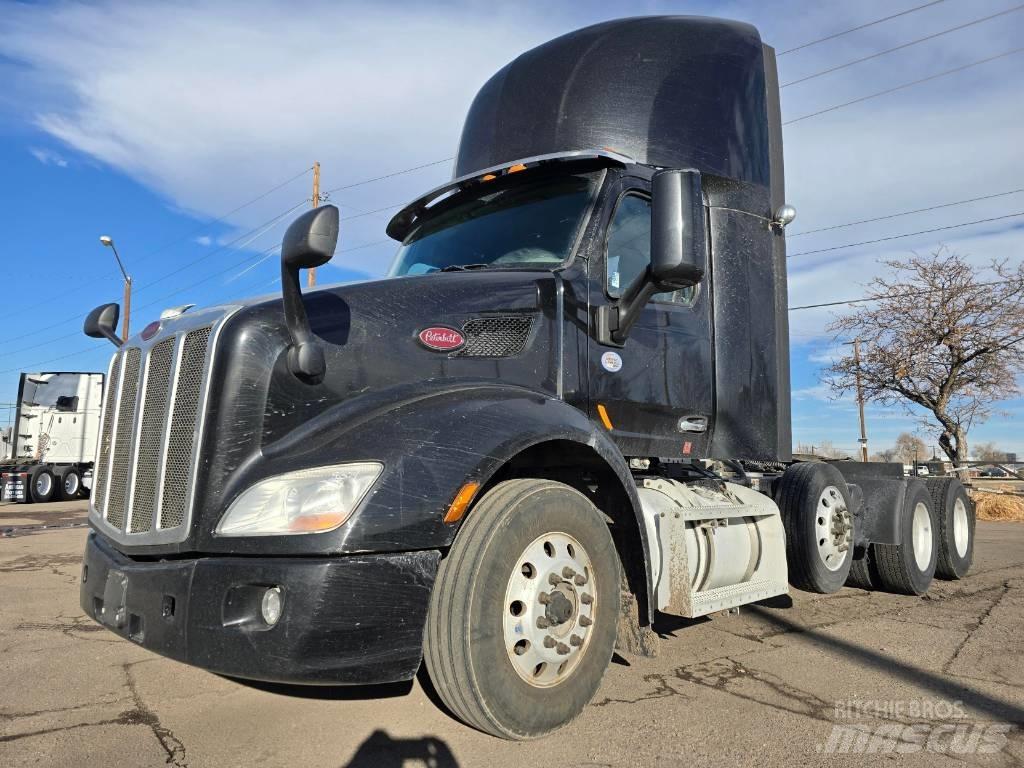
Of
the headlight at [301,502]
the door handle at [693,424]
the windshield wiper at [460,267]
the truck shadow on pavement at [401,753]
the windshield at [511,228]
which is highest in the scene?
the windshield at [511,228]

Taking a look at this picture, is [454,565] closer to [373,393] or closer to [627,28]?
[373,393]

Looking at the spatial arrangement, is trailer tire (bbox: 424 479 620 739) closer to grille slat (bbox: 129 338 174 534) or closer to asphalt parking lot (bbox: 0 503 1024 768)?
asphalt parking lot (bbox: 0 503 1024 768)

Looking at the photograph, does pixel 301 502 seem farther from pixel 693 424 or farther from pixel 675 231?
pixel 693 424

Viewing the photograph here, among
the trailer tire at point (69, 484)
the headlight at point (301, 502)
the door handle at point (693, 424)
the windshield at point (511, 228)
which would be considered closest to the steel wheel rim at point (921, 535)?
the door handle at point (693, 424)

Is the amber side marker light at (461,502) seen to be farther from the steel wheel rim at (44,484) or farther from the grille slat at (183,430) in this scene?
the steel wheel rim at (44,484)

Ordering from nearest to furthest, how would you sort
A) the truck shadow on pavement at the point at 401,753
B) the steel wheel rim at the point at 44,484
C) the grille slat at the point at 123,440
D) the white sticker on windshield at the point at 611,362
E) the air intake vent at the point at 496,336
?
the truck shadow on pavement at the point at 401,753 < the grille slat at the point at 123,440 < the air intake vent at the point at 496,336 < the white sticker on windshield at the point at 611,362 < the steel wheel rim at the point at 44,484

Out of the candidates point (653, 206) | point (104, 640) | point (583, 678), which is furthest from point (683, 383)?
point (104, 640)

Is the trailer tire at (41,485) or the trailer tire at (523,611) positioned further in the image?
the trailer tire at (41,485)

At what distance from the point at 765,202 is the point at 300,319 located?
3763 mm

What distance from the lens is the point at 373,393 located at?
3.16 metres

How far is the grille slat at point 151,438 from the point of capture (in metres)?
3.12

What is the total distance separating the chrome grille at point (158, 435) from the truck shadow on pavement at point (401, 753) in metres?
1.06

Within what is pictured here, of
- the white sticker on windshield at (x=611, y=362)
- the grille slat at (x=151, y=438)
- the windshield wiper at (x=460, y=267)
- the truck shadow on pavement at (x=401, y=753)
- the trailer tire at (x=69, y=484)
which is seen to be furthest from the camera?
the trailer tire at (x=69, y=484)

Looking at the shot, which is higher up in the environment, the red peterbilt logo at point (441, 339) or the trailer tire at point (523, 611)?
the red peterbilt logo at point (441, 339)
